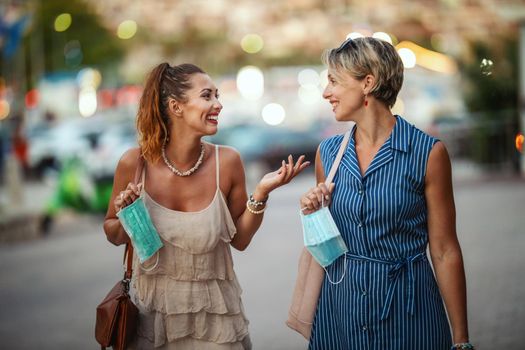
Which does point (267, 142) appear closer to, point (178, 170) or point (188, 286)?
point (178, 170)

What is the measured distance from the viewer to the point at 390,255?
3014 mm

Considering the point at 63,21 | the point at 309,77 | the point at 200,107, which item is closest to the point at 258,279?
the point at 200,107

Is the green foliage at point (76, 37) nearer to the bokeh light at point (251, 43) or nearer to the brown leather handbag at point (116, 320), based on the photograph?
the bokeh light at point (251, 43)

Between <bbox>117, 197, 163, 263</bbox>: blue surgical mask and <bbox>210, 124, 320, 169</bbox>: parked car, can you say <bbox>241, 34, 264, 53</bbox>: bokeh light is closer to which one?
<bbox>210, 124, 320, 169</bbox>: parked car

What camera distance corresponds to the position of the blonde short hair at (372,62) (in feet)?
9.93

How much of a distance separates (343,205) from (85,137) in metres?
24.6

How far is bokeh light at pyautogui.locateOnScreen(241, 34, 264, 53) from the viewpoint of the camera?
6016 centimetres

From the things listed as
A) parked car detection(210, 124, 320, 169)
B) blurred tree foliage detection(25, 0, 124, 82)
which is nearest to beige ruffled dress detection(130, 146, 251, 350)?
parked car detection(210, 124, 320, 169)

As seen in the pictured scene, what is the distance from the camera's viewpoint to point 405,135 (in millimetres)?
3072

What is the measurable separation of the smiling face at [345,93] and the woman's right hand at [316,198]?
0.30 metres

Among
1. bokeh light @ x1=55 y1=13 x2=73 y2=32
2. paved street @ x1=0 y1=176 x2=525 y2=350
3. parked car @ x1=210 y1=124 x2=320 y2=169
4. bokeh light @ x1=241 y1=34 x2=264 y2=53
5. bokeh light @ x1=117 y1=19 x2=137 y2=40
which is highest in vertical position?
bokeh light @ x1=241 y1=34 x2=264 y2=53

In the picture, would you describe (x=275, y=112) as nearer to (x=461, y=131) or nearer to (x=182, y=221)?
(x=461, y=131)

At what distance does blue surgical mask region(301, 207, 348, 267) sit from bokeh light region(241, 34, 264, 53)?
189 ft

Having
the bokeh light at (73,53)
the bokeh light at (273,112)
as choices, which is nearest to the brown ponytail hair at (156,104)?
the bokeh light at (273,112)
